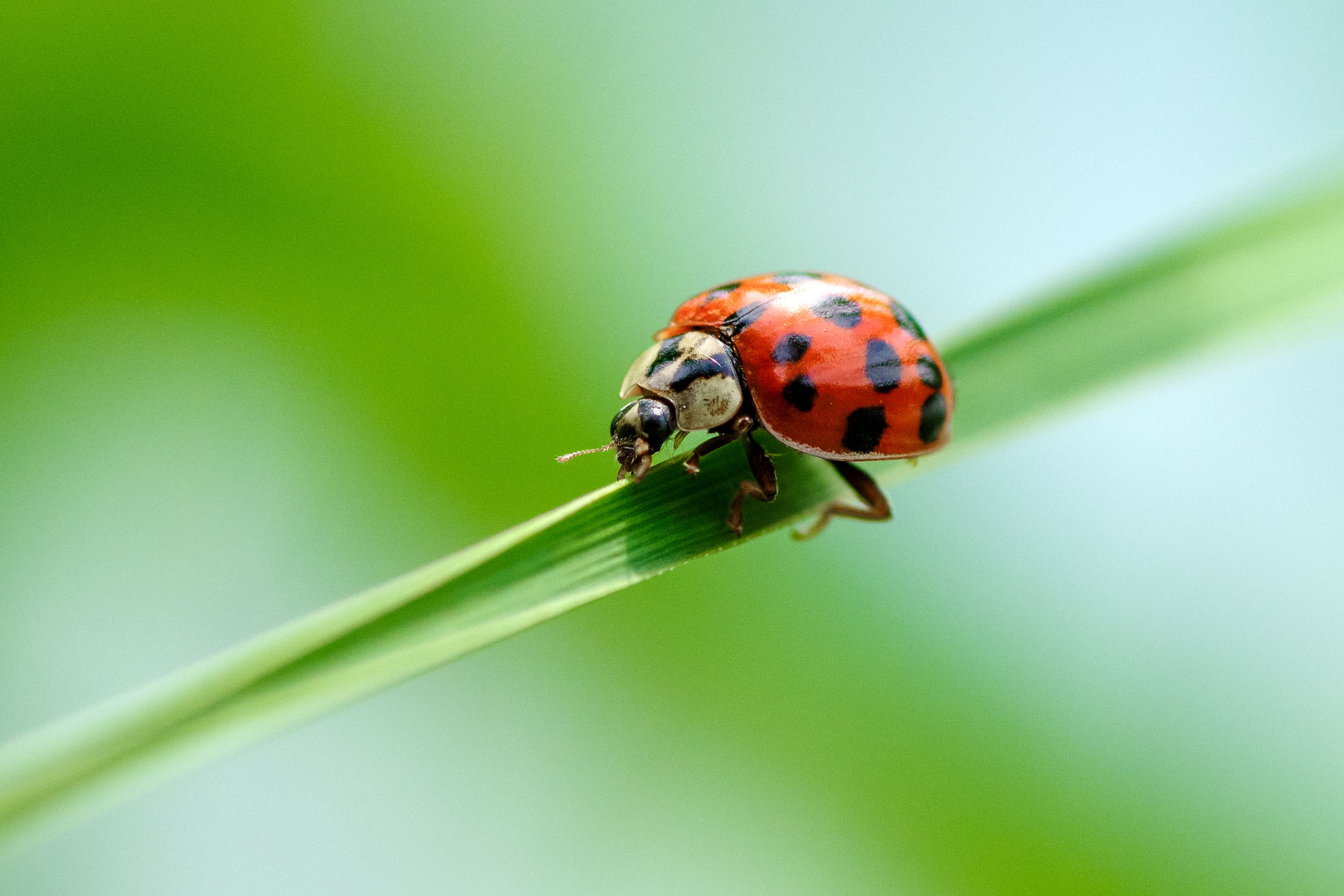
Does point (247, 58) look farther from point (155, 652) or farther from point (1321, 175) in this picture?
point (1321, 175)

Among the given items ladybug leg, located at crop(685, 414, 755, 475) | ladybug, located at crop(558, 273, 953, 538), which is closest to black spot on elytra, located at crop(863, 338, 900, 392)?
ladybug, located at crop(558, 273, 953, 538)

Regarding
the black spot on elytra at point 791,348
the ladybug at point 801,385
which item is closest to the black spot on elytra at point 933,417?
the ladybug at point 801,385

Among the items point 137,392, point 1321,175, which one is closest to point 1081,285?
point 1321,175

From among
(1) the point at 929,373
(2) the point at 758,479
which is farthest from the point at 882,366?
(2) the point at 758,479

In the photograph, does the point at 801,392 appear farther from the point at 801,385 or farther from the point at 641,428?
the point at 641,428

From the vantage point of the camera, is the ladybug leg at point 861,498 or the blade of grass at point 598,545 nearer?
the blade of grass at point 598,545

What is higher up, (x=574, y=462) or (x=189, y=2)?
(x=189, y=2)

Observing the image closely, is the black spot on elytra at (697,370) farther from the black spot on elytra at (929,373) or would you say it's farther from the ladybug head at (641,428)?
the black spot on elytra at (929,373)
